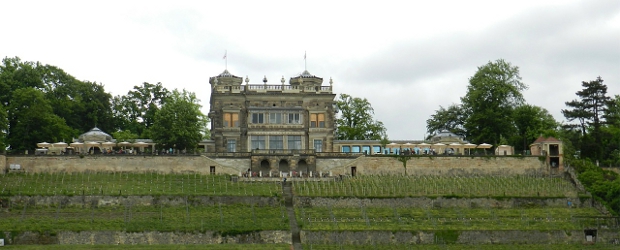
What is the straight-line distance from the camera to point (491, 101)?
297ft

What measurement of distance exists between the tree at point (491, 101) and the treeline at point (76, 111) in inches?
1109

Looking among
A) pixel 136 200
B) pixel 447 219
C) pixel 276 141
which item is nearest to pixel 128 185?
pixel 136 200

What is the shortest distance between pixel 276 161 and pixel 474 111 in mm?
25998

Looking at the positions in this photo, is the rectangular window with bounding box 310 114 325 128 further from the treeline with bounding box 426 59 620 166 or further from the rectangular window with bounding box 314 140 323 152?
the treeline with bounding box 426 59 620 166

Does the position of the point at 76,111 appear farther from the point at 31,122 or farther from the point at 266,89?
the point at 266,89

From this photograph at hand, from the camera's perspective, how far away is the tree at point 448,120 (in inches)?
3974

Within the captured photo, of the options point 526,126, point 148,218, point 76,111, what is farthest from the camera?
point 76,111

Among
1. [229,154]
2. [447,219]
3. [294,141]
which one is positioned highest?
[294,141]

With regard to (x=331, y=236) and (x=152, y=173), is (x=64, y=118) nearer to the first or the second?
(x=152, y=173)

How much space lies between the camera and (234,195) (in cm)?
6431

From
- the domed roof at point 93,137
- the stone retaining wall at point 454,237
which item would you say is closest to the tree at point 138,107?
the domed roof at point 93,137

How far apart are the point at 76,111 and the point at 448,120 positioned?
42.0 m

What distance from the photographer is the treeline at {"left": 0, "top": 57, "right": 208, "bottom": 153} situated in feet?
256

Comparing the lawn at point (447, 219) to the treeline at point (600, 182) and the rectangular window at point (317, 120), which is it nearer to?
the treeline at point (600, 182)
